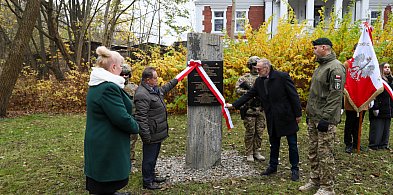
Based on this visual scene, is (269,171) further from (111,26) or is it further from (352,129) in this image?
(111,26)

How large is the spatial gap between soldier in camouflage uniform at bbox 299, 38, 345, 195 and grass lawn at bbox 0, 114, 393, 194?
54 centimetres

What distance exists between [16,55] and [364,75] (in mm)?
11534

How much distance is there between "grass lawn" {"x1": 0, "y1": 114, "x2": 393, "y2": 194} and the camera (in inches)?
190

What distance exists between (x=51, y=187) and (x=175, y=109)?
23.9 ft

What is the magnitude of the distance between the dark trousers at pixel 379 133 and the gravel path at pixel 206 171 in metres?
2.92

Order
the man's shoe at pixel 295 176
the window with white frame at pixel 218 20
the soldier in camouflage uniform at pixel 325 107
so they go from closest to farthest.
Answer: the soldier in camouflage uniform at pixel 325 107 < the man's shoe at pixel 295 176 < the window with white frame at pixel 218 20

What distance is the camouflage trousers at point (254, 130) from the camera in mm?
5961

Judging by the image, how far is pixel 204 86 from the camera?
5.54 m

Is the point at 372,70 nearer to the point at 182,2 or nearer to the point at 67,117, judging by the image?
the point at 67,117

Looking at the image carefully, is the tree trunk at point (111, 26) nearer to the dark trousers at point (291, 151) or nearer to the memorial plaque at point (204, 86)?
the memorial plaque at point (204, 86)

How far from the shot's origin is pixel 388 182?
507cm

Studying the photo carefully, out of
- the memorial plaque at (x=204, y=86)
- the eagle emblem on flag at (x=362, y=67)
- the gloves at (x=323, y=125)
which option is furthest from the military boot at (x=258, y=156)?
the eagle emblem on flag at (x=362, y=67)

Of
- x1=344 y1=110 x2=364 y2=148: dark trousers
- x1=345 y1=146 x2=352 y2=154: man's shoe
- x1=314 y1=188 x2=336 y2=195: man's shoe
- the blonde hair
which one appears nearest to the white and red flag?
x1=344 y1=110 x2=364 y2=148: dark trousers

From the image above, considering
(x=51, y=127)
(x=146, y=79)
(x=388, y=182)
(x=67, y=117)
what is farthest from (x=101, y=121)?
(x=67, y=117)
